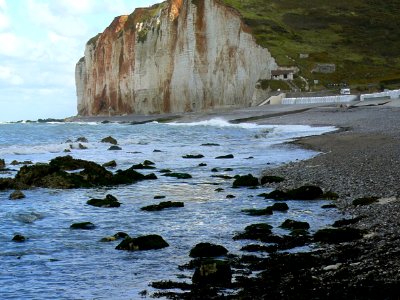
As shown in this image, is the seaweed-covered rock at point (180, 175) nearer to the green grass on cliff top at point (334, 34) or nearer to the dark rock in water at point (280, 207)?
the dark rock in water at point (280, 207)

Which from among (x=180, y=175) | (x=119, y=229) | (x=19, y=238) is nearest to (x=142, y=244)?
(x=119, y=229)

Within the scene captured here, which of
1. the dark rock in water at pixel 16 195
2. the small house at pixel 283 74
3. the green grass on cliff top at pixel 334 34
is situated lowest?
the dark rock in water at pixel 16 195

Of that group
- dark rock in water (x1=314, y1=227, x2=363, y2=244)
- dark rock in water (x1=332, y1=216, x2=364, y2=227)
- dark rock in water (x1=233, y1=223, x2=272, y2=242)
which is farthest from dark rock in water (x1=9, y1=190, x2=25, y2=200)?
dark rock in water (x1=314, y1=227, x2=363, y2=244)

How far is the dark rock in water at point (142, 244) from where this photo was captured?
14.6 metres

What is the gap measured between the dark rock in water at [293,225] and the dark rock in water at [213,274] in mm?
4590

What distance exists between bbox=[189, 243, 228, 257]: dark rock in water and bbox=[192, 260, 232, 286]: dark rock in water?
1.95 metres

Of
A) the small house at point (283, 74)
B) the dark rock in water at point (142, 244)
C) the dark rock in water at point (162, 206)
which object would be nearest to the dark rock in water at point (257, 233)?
the dark rock in water at point (142, 244)

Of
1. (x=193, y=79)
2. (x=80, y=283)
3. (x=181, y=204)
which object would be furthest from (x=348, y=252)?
(x=193, y=79)

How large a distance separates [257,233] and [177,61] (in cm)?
11400

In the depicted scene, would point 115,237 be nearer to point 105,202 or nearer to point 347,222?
point 105,202

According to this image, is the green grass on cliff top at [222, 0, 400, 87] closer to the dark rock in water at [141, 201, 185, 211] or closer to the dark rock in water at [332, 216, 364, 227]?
the dark rock in water at [141, 201, 185, 211]

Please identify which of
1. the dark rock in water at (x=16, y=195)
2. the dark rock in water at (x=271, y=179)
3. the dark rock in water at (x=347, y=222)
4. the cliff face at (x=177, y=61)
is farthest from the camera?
the cliff face at (x=177, y=61)

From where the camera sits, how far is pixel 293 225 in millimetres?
15883

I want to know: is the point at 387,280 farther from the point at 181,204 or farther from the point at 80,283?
the point at 181,204
